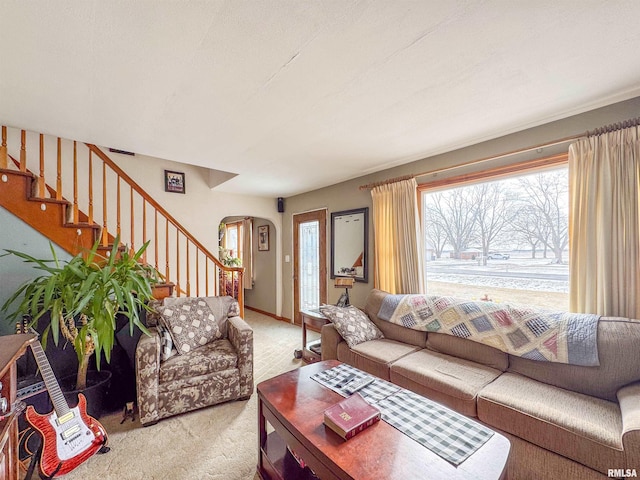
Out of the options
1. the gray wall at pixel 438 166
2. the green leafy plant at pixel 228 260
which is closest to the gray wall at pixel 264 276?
the gray wall at pixel 438 166

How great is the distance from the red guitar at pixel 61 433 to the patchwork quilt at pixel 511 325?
240 centimetres

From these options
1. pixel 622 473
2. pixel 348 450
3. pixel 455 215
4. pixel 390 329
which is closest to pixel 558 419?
pixel 622 473

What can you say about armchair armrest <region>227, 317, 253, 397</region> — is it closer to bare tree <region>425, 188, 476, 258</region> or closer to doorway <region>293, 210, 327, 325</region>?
doorway <region>293, 210, 327, 325</region>

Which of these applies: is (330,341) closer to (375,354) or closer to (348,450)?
(375,354)

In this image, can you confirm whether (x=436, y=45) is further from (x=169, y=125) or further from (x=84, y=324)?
(x=84, y=324)

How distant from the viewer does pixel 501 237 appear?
2539mm

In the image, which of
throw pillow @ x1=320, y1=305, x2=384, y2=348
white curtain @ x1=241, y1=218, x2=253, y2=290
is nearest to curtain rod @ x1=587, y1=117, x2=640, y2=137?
throw pillow @ x1=320, y1=305, x2=384, y2=348

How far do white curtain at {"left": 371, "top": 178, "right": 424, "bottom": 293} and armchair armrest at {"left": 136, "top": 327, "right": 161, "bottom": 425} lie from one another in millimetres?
2378

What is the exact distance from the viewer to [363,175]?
3.67 metres

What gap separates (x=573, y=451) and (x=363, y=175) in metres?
3.07

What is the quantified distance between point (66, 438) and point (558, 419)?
108 inches

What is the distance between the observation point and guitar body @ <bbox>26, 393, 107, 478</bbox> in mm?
1532

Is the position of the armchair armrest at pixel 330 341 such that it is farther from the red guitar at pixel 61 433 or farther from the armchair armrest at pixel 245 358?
the red guitar at pixel 61 433

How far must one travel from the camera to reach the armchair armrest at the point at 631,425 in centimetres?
119
